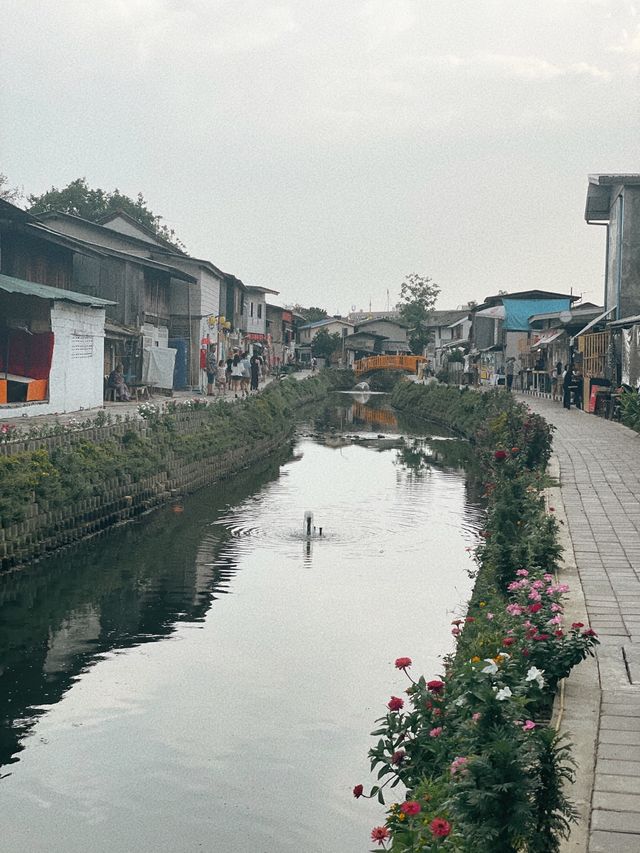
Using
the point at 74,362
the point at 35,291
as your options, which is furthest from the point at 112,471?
the point at 74,362

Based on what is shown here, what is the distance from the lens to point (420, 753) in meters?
6.18

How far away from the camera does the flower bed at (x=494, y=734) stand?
462cm

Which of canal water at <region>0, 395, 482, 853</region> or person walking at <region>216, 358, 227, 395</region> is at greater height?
person walking at <region>216, 358, 227, 395</region>

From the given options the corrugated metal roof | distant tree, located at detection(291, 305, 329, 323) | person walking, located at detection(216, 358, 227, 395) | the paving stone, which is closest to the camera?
the paving stone

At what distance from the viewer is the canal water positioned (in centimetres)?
785

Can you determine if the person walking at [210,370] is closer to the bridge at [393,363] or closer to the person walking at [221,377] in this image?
the person walking at [221,377]

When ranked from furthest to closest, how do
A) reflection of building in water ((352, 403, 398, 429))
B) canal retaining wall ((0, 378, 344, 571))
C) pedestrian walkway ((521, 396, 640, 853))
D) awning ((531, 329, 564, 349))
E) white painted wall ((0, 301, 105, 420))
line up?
reflection of building in water ((352, 403, 398, 429)), awning ((531, 329, 564, 349)), white painted wall ((0, 301, 105, 420)), canal retaining wall ((0, 378, 344, 571)), pedestrian walkway ((521, 396, 640, 853))

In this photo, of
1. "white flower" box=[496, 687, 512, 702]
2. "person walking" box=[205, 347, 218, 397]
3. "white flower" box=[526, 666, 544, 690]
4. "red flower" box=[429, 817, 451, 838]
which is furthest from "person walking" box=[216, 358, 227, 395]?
"red flower" box=[429, 817, 451, 838]

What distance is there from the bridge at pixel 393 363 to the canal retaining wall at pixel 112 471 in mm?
48260

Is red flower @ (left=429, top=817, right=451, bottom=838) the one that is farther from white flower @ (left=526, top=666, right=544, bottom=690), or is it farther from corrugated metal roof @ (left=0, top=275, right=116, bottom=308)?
corrugated metal roof @ (left=0, top=275, right=116, bottom=308)

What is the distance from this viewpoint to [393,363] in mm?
80875

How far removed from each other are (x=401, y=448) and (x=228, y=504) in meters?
14.7

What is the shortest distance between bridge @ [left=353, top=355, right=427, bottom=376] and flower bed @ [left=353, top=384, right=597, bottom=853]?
6986 cm

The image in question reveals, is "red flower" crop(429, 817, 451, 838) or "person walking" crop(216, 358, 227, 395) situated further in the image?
"person walking" crop(216, 358, 227, 395)
